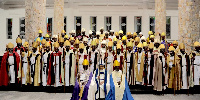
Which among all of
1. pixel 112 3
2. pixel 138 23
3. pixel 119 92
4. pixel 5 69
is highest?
pixel 112 3

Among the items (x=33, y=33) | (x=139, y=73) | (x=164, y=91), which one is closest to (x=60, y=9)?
(x=33, y=33)

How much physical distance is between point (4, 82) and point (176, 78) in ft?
19.4

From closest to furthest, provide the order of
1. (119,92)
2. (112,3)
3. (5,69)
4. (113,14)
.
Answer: (119,92) → (5,69) → (112,3) → (113,14)

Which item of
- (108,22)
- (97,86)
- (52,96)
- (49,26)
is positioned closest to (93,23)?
(108,22)

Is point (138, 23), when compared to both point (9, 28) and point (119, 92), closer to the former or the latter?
point (9, 28)

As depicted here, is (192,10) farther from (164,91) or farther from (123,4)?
(123,4)

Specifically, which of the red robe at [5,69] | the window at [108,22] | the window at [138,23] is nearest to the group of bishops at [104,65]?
the red robe at [5,69]

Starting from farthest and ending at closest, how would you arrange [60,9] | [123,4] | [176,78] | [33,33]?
[123,4] < [60,9] < [33,33] < [176,78]

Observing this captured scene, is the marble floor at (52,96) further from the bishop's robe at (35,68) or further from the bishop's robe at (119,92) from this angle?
the bishop's robe at (119,92)

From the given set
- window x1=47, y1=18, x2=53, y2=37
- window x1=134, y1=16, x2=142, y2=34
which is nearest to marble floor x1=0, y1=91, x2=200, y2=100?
window x1=47, y1=18, x2=53, y2=37

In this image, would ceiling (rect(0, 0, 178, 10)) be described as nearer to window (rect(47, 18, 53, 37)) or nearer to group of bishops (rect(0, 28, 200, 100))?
window (rect(47, 18, 53, 37))

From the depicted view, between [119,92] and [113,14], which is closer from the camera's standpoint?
[119,92]

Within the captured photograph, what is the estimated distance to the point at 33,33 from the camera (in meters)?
8.76

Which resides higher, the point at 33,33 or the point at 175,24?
the point at 175,24
